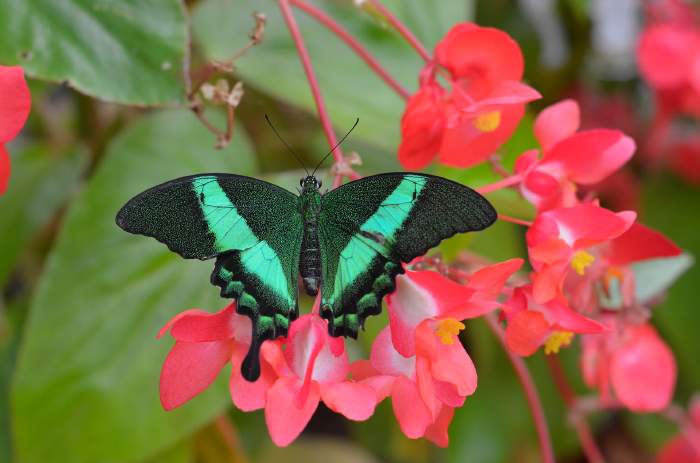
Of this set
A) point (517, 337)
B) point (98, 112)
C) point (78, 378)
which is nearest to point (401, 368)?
point (517, 337)

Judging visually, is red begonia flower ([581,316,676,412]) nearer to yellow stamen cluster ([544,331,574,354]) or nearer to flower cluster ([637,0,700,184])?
yellow stamen cluster ([544,331,574,354])

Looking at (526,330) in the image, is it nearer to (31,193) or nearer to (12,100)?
(12,100)

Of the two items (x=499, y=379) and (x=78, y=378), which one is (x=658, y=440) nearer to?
(x=499, y=379)

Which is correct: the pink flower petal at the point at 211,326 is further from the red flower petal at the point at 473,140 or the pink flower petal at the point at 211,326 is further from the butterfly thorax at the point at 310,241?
the red flower petal at the point at 473,140

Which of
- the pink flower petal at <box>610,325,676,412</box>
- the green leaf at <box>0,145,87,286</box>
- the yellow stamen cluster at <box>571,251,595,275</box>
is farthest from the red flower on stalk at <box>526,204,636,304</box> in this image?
the green leaf at <box>0,145,87,286</box>

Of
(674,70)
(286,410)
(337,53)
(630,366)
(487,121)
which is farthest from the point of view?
(674,70)

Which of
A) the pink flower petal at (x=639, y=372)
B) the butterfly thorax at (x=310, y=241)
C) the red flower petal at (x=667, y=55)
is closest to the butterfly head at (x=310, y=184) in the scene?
the butterfly thorax at (x=310, y=241)

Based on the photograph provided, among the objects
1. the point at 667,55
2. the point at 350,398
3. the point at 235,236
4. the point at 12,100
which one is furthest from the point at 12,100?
the point at 667,55
